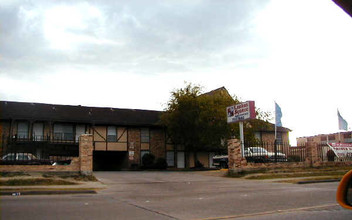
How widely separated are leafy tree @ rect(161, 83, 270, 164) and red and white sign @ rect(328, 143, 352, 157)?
8595mm

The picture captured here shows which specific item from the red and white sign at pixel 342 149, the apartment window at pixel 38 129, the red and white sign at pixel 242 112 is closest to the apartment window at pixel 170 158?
the apartment window at pixel 38 129

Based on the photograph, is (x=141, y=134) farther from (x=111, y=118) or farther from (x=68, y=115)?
(x=68, y=115)

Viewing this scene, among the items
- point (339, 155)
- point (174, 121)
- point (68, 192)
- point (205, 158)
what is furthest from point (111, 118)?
point (68, 192)

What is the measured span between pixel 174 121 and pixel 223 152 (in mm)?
6979

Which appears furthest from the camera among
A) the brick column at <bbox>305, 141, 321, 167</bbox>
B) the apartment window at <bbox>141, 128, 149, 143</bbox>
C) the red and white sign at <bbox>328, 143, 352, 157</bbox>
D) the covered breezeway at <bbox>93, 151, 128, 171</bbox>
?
the covered breezeway at <bbox>93, 151, 128, 171</bbox>

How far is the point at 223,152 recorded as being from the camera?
124 feet

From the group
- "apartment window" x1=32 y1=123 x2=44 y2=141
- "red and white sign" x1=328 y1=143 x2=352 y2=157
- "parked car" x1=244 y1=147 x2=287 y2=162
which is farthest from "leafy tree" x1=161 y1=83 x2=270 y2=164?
"apartment window" x1=32 y1=123 x2=44 y2=141

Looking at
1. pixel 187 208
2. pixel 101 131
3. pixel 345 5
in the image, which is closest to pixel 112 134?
pixel 101 131

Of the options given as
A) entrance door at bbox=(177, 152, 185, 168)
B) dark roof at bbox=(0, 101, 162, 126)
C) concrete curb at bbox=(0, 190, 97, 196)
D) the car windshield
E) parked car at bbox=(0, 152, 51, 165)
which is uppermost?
dark roof at bbox=(0, 101, 162, 126)

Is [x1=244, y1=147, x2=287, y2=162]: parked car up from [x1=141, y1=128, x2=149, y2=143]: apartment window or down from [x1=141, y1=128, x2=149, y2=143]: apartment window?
down

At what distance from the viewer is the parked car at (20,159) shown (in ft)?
59.9

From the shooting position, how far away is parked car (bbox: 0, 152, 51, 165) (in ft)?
59.9

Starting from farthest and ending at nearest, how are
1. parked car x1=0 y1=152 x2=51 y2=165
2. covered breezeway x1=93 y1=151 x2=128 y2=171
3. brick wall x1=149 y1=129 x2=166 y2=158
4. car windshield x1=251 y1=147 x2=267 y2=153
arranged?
covered breezeway x1=93 y1=151 x2=128 y2=171 → brick wall x1=149 y1=129 x2=166 y2=158 → car windshield x1=251 y1=147 x2=267 y2=153 → parked car x1=0 y1=152 x2=51 y2=165

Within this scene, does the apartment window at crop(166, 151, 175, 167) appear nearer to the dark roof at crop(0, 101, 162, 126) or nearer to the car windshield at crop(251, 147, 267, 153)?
the dark roof at crop(0, 101, 162, 126)
